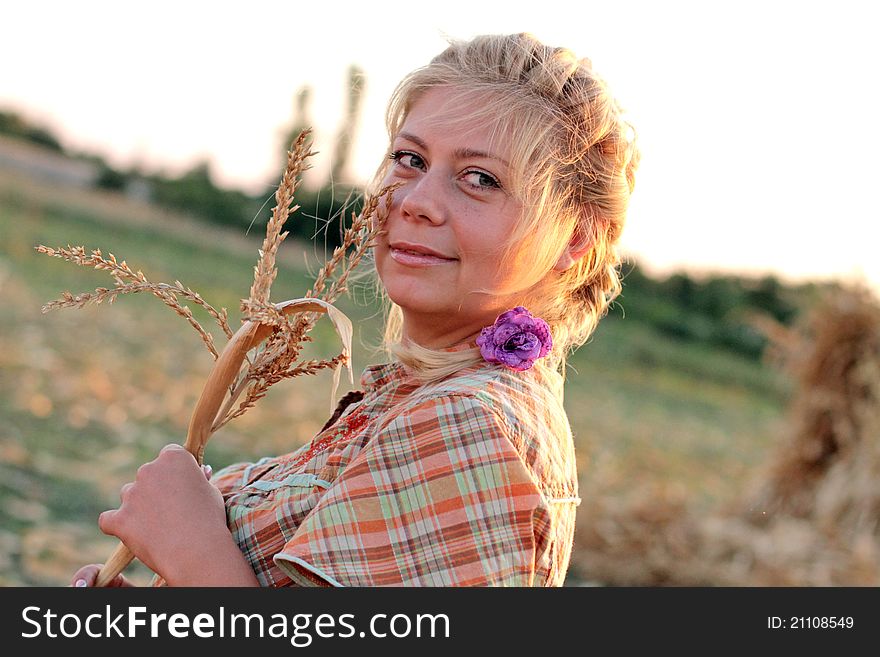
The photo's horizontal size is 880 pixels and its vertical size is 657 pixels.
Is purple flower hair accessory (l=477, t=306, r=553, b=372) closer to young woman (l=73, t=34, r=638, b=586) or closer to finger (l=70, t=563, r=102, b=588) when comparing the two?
young woman (l=73, t=34, r=638, b=586)

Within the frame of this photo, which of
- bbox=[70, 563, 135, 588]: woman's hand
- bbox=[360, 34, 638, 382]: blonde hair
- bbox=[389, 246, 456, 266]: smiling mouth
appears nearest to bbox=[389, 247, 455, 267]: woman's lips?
bbox=[389, 246, 456, 266]: smiling mouth

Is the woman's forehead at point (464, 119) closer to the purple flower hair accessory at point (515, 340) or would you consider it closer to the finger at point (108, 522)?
the purple flower hair accessory at point (515, 340)

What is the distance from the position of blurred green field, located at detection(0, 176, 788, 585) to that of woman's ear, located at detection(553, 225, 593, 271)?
639mm

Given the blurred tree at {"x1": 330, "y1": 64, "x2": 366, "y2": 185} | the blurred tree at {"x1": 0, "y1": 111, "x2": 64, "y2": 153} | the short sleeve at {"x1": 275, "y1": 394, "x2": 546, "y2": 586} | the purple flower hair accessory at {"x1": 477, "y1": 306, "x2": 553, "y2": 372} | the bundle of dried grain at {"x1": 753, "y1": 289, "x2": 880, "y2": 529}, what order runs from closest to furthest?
the short sleeve at {"x1": 275, "y1": 394, "x2": 546, "y2": 586} → the purple flower hair accessory at {"x1": 477, "y1": 306, "x2": 553, "y2": 372} → the blurred tree at {"x1": 330, "y1": 64, "x2": 366, "y2": 185} → the bundle of dried grain at {"x1": 753, "y1": 289, "x2": 880, "y2": 529} → the blurred tree at {"x1": 0, "y1": 111, "x2": 64, "y2": 153}

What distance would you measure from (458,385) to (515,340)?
170 millimetres

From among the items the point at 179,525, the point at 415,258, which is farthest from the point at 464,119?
the point at 179,525

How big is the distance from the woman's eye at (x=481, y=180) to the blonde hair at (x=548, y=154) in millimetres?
36

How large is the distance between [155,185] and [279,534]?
14989 millimetres

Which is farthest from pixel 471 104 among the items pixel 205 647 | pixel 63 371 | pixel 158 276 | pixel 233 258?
pixel 233 258

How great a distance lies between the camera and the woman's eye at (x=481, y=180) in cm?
182

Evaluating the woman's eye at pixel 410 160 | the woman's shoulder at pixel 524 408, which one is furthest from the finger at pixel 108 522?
the woman's eye at pixel 410 160

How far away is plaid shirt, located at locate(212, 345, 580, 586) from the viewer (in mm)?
1512

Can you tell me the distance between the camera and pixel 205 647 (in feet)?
5.90

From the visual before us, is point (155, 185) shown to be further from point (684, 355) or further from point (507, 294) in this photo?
point (507, 294)
